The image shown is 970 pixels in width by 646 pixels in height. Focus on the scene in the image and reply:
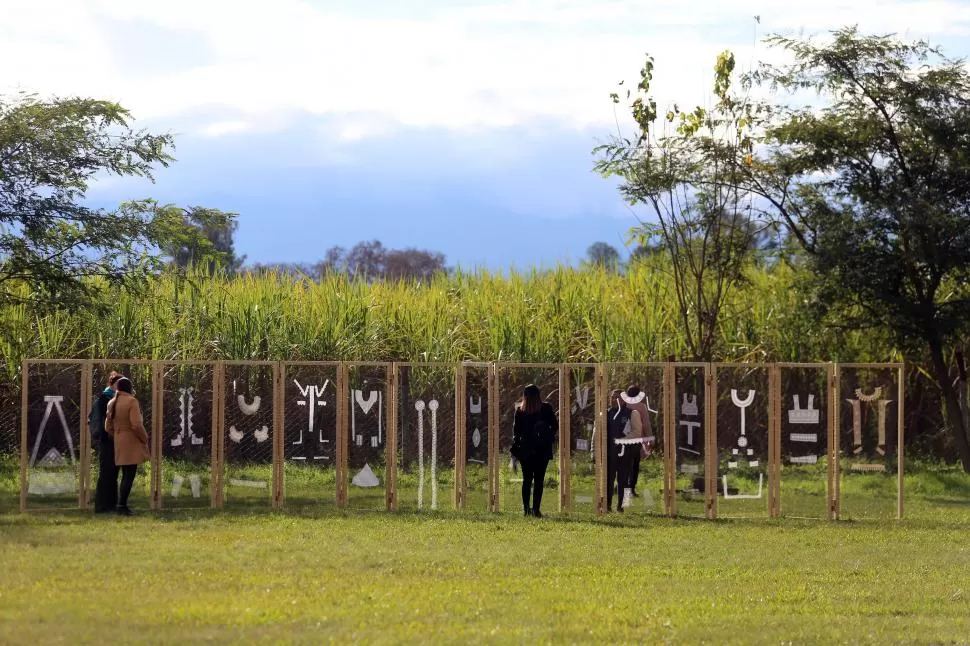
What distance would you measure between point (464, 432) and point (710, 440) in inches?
129

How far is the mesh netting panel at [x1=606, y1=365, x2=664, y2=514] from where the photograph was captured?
18.1 m

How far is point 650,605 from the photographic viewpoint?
10.6 meters

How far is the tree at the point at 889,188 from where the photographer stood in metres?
23.6

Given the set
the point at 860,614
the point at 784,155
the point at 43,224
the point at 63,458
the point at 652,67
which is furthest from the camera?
the point at 652,67

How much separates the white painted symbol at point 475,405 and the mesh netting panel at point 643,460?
1.75 m

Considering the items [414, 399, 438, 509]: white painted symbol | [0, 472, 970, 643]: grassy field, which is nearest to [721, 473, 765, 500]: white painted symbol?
[0, 472, 970, 643]: grassy field

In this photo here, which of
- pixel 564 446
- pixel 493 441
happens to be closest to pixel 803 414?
pixel 564 446

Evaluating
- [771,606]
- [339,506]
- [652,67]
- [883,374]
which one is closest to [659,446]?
[883,374]

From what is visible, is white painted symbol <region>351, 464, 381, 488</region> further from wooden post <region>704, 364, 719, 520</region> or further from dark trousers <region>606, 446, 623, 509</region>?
wooden post <region>704, 364, 719, 520</region>

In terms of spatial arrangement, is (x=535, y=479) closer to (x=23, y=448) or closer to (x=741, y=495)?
(x=741, y=495)

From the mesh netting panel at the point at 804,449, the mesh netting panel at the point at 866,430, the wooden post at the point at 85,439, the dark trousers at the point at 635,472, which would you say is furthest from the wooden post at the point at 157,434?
the mesh netting panel at the point at 866,430

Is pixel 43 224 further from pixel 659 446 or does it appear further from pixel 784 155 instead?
pixel 784 155

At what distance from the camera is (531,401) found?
17422 mm

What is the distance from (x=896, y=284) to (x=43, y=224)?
15079 millimetres
